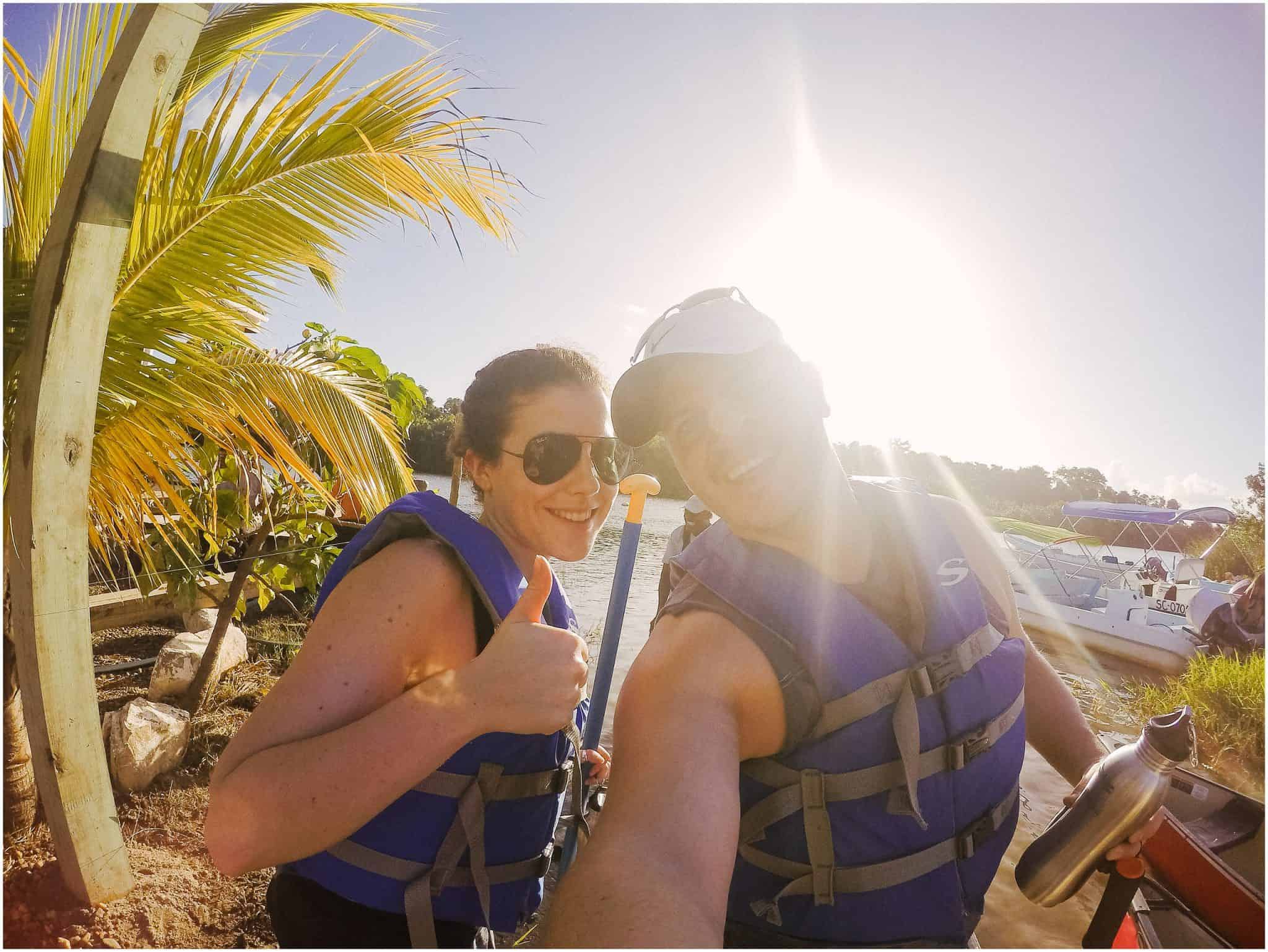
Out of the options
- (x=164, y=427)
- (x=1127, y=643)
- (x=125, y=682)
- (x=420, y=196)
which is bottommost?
(x=1127, y=643)

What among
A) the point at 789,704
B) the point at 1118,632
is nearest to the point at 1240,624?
the point at 1118,632

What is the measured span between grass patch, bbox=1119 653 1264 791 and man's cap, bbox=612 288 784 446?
7.80 metres

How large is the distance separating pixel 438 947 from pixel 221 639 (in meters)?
4.06

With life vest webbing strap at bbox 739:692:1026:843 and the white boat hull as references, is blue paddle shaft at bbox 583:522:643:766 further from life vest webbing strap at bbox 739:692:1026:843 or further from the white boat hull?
the white boat hull

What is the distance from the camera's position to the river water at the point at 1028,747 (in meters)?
4.43

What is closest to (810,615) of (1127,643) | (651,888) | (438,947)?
(651,888)

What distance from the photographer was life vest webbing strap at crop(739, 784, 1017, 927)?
55.6 inches

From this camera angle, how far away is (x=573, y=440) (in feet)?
6.70

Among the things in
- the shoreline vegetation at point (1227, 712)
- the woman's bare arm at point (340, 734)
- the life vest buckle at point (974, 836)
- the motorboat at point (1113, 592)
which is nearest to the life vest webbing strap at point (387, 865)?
the woman's bare arm at point (340, 734)

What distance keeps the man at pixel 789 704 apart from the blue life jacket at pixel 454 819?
480mm

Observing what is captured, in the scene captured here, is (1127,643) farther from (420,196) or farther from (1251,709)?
(420,196)

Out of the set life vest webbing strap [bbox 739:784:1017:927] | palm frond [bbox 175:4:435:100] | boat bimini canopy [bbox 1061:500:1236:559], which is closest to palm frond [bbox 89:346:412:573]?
palm frond [bbox 175:4:435:100]

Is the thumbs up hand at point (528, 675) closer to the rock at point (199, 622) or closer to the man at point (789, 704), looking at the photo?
the man at point (789, 704)

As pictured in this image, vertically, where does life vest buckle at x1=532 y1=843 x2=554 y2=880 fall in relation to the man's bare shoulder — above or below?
below
